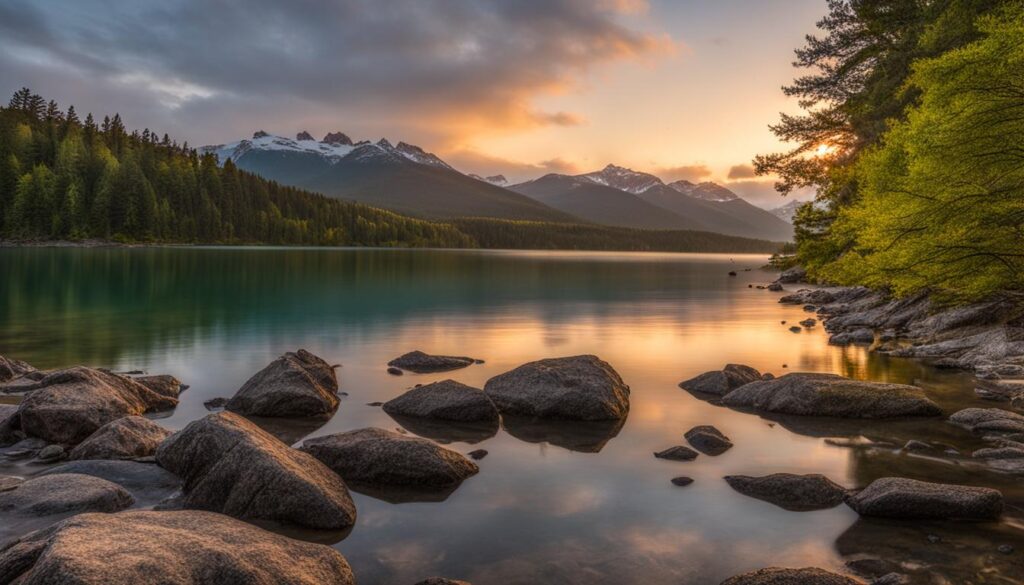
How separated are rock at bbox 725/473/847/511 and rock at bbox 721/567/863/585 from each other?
9.37 feet

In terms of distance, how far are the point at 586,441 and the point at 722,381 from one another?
6627 millimetres

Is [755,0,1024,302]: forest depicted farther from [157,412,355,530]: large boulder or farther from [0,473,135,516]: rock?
[0,473,135,516]: rock

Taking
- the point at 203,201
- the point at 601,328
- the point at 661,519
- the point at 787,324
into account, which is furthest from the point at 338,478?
the point at 203,201

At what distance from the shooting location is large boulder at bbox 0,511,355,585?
17.0 ft

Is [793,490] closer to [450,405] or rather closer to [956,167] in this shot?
[450,405]

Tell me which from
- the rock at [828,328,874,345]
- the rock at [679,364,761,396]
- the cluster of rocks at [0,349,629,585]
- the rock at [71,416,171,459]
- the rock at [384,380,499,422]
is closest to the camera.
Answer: the cluster of rocks at [0,349,629,585]

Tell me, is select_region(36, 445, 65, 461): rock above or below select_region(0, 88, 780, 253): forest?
below

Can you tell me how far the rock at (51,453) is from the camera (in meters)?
11.7

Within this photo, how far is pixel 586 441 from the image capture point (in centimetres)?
1355

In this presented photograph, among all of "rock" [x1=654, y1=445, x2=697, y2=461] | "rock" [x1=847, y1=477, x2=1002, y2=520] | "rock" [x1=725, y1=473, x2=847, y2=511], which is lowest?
"rock" [x1=654, y1=445, x2=697, y2=461]

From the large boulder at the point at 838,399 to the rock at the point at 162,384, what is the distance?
49.9 feet

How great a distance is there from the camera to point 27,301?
37562 mm

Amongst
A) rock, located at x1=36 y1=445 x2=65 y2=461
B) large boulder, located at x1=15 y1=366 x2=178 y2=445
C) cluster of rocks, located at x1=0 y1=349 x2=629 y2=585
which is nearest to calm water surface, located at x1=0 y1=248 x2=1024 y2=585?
cluster of rocks, located at x1=0 y1=349 x2=629 y2=585

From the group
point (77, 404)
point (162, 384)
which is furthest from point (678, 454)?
point (162, 384)
